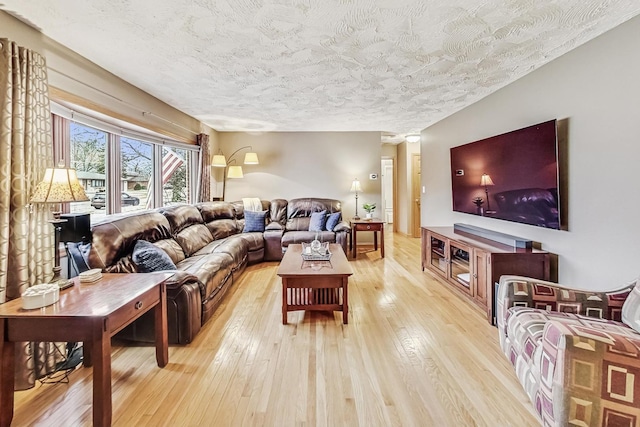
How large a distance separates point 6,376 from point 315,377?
Answer: 1.65m

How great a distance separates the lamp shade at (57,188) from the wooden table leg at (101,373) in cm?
84

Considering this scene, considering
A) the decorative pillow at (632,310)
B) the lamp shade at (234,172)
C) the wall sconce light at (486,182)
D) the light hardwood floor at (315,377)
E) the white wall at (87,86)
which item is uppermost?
the white wall at (87,86)

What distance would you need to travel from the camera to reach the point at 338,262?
3.02 m

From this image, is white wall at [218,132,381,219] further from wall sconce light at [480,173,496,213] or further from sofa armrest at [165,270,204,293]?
sofa armrest at [165,270,204,293]

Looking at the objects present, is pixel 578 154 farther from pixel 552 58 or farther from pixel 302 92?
pixel 302 92

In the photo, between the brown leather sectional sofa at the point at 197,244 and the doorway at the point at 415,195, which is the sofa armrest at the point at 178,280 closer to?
the brown leather sectional sofa at the point at 197,244

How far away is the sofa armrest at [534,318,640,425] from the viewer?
117cm

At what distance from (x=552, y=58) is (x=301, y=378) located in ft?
11.0

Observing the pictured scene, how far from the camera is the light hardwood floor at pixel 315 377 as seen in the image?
159cm

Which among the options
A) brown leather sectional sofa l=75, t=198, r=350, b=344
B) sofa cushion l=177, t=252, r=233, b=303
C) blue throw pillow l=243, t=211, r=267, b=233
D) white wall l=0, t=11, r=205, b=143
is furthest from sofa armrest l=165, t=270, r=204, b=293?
blue throw pillow l=243, t=211, r=267, b=233

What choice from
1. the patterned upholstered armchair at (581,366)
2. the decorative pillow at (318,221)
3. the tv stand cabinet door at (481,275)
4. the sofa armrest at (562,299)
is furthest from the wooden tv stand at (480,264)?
the decorative pillow at (318,221)

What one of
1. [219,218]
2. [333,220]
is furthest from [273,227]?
[333,220]

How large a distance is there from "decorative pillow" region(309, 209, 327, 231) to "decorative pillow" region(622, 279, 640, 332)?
12.6 ft

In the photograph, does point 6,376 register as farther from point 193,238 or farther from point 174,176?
point 174,176
